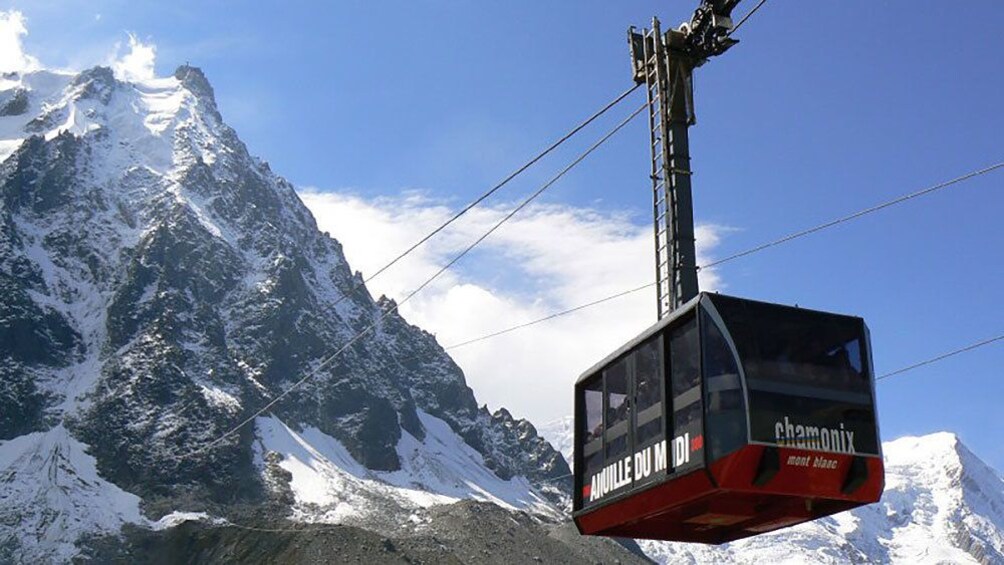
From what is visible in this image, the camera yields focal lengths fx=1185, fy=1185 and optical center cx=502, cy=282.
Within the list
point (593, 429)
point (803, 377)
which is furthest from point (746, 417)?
point (593, 429)

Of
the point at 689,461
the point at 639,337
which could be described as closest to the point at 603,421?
the point at 639,337

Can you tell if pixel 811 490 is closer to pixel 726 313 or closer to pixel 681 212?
pixel 726 313

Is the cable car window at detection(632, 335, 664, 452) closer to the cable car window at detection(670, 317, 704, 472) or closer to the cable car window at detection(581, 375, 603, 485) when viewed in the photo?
the cable car window at detection(670, 317, 704, 472)

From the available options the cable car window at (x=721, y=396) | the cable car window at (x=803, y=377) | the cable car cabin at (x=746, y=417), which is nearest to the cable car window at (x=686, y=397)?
the cable car cabin at (x=746, y=417)

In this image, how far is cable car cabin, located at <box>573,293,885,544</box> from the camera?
60.0ft

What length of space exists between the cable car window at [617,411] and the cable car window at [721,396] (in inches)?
112

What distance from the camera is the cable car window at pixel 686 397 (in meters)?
18.7

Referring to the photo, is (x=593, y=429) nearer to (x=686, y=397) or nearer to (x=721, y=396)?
(x=686, y=397)

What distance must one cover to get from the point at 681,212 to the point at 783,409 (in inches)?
202

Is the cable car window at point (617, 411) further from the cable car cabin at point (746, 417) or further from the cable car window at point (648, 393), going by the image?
the cable car window at point (648, 393)

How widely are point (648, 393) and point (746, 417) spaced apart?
Answer: 2629 millimetres

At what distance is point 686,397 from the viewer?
19188 mm

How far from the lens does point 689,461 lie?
18.8 m

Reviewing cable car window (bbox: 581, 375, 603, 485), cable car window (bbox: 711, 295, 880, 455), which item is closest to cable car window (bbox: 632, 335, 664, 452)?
cable car window (bbox: 581, 375, 603, 485)
